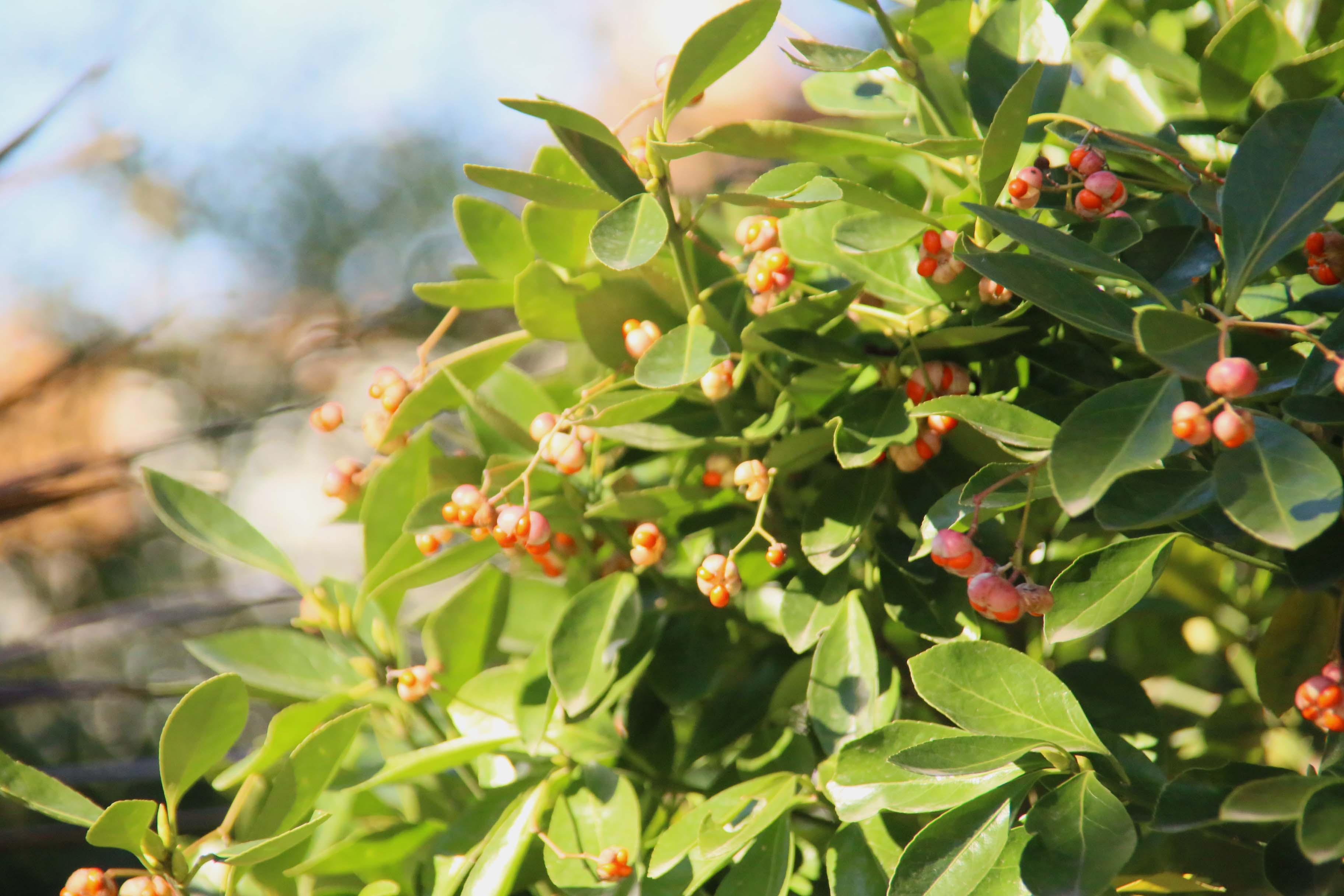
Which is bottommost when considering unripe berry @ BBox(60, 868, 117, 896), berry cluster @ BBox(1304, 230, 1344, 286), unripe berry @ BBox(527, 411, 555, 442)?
unripe berry @ BBox(60, 868, 117, 896)

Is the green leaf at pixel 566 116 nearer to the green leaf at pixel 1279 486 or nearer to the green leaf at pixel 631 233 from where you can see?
the green leaf at pixel 631 233

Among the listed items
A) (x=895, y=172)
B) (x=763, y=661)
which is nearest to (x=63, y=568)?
(x=763, y=661)

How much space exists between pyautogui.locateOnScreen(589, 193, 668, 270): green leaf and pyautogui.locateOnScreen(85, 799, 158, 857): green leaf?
32 cm

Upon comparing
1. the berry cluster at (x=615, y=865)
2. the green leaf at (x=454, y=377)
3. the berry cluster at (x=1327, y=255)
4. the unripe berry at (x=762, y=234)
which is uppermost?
the unripe berry at (x=762, y=234)

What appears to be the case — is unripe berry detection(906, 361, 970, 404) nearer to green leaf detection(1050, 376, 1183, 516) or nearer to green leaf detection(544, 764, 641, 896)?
green leaf detection(1050, 376, 1183, 516)

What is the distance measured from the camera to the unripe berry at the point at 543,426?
0.52 metres

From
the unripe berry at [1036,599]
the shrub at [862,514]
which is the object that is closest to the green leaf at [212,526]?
the shrub at [862,514]

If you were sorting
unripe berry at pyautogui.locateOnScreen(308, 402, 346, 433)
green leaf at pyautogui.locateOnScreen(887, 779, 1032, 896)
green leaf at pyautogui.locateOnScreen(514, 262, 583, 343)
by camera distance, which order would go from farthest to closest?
unripe berry at pyautogui.locateOnScreen(308, 402, 346, 433) < green leaf at pyautogui.locateOnScreen(514, 262, 583, 343) < green leaf at pyautogui.locateOnScreen(887, 779, 1032, 896)

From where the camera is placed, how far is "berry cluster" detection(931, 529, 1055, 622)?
42cm

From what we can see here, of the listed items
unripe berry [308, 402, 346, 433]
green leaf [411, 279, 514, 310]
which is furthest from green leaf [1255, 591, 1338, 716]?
unripe berry [308, 402, 346, 433]

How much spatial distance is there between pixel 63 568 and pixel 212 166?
106 cm

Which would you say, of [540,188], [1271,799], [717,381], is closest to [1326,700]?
[1271,799]

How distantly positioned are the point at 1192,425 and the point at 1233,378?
0.8 inches

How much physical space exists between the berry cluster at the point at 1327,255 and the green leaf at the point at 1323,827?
0.23 meters
